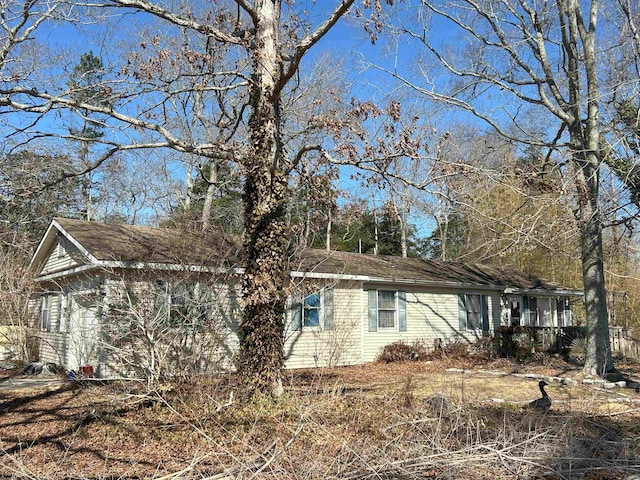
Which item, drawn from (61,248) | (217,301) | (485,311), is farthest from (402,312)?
(61,248)

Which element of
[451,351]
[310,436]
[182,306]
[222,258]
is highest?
[222,258]

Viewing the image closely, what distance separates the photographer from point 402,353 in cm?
1700

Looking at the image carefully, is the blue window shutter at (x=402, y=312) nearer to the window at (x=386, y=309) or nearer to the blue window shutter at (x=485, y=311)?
the window at (x=386, y=309)

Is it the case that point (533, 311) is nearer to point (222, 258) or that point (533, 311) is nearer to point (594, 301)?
point (594, 301)

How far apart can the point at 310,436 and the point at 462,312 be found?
1451 cm

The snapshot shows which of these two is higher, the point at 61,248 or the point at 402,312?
the point at 61,248

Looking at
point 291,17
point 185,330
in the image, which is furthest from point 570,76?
point 185,330

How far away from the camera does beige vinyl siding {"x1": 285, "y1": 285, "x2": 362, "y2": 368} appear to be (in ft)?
49.1

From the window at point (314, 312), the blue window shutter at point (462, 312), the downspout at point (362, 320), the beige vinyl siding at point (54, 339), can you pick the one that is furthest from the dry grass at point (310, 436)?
the blue window shutter at point (462, 312)

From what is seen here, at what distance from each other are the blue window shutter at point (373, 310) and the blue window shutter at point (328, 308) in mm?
1661

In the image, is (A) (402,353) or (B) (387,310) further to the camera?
(B) (387,310)

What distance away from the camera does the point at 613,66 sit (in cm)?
1347

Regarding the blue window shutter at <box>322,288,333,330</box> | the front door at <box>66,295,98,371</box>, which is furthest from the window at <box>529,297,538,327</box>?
the front door at <box>66,295,98,371</box>

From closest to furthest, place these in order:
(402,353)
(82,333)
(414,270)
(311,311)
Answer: (82,333) < (311,311) < (402,353) < (414,270)
